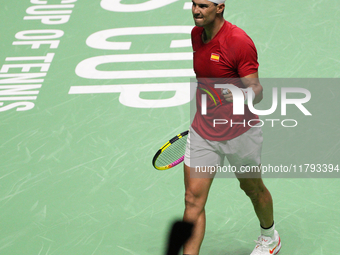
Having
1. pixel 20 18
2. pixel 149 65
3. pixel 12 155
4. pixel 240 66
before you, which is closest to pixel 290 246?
pixel 240 66

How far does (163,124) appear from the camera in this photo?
6297 mm

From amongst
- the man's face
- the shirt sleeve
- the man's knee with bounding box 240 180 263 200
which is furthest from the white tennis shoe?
the man's face

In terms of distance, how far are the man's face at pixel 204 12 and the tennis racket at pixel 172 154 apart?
3.09 feet

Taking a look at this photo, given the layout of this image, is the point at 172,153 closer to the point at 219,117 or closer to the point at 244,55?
the point at 219,117

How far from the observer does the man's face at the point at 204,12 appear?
11.7ft

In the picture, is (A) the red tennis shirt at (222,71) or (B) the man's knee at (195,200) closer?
(A) the red tennis shirt at (222,71)

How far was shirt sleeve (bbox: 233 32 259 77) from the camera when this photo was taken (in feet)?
11.5

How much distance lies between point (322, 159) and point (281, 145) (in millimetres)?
469

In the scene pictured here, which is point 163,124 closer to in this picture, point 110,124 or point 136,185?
point 110,124

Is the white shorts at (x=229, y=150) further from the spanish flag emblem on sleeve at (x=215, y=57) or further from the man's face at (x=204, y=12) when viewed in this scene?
the man's face at (x=204, y=12)

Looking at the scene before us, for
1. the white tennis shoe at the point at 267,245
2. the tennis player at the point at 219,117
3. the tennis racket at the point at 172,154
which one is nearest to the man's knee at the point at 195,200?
the tennis player at the point at 219,117

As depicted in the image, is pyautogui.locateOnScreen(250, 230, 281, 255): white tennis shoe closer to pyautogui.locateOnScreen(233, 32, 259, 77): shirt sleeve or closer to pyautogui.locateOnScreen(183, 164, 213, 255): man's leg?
pyautogui.locateOnScreen(183, 164, 213, 255): man's leg

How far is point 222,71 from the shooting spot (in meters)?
3.62

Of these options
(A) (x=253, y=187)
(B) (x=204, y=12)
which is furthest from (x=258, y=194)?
(B) (x=204, y=12)
